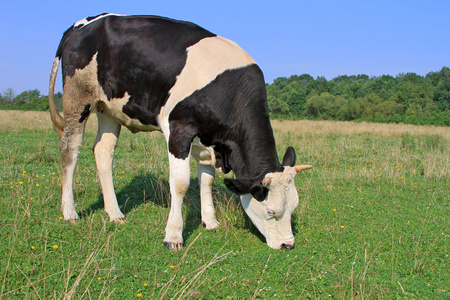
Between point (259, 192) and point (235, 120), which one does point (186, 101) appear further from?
point (259, 192)

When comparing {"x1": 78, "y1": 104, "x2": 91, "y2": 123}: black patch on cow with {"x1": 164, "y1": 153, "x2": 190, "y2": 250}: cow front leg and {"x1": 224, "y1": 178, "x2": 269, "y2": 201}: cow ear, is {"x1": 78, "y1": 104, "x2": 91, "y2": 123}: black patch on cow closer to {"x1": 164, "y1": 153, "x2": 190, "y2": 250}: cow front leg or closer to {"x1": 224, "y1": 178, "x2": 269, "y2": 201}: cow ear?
{"x1": 164, "y1": 153, "x2": 190, "y2": 250}: cow front leg

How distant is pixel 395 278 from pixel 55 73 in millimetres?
5259

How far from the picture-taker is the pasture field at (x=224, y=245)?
350 cm

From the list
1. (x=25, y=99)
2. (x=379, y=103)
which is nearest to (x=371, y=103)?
(x=379, y=103)

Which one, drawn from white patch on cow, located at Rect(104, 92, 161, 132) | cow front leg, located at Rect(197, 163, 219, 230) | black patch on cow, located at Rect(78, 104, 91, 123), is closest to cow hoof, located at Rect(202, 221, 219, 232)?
cow front leg, located at Rect(197, 163, 219, 230)

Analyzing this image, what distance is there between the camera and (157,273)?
150 inches

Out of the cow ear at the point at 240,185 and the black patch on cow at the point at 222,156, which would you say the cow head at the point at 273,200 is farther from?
the black patch on cow at the point at 222,156

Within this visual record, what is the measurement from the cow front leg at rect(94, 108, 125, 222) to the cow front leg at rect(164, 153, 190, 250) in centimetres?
130

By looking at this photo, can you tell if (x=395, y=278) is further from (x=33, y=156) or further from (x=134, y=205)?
(x=33, y=156)

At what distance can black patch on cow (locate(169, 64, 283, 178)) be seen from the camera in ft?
14.7

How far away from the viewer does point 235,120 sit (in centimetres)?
459

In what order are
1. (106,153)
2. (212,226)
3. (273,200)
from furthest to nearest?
1. (106,153)
2. (212,226)
3. (273,200)

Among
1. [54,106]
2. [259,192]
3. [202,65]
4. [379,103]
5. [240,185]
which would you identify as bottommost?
[259,192]

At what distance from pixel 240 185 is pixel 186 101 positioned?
1173 mm
